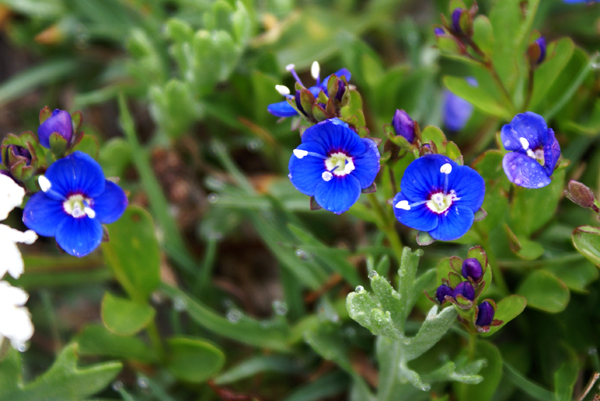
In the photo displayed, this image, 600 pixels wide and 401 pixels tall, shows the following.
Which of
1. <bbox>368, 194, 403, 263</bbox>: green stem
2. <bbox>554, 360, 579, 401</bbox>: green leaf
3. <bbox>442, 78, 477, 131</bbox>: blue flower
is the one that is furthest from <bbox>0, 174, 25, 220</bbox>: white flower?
<bbox>442, 78, 477, 131</bbox>: blue flower

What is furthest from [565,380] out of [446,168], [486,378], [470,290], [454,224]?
[446,168]

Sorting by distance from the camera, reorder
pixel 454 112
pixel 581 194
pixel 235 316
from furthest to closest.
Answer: pixel 454 112, pixel 235 316, pixel 581 194

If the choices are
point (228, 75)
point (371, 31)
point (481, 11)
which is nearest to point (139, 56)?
point (228, 75)

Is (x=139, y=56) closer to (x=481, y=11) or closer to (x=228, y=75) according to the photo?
(x=228, y=75)

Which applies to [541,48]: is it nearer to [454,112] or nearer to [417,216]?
[417,216]

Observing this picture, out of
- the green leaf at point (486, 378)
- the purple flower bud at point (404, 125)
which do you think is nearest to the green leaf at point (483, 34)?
the purple flower bud at point (404, 125)

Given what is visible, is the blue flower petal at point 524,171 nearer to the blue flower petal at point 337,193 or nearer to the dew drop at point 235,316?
the blue flower petal at point 337,193

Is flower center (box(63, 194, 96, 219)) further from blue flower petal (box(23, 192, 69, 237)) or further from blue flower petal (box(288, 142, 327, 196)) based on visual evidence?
blue flower petal (box(288, 142, 327, 196))

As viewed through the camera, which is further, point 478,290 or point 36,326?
point 36,326
